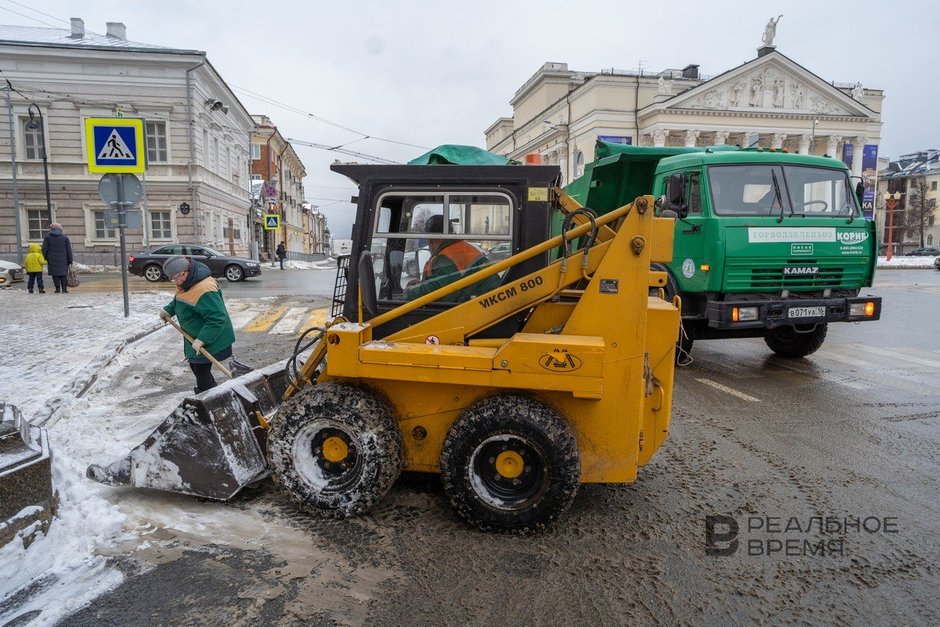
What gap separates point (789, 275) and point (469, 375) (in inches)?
210

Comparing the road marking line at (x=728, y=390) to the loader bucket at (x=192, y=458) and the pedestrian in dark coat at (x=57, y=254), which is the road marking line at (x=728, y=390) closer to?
the loader bucket at (x=192, y=458)

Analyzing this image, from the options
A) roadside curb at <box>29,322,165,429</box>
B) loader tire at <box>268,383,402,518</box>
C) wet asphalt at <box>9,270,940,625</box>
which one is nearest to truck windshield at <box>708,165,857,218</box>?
wet asphalt at <box>9,270,940,625</box>

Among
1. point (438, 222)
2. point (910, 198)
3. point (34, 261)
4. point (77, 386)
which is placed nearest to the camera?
point (438, 222)

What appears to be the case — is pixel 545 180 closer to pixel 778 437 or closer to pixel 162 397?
pixel 778 437

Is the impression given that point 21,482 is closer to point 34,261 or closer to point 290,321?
point 290,321

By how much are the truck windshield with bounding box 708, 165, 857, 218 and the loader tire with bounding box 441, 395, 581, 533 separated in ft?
16.2

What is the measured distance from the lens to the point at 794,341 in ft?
27.3

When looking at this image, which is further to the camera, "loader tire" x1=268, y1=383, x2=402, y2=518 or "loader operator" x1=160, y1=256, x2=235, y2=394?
"loader operator" x1=160, y1=256, x2=235, y2=394

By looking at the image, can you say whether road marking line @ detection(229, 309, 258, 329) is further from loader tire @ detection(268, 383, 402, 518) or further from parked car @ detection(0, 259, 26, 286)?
parked car @ detection(0, 259, 26, 286)

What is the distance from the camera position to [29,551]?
9.93ft

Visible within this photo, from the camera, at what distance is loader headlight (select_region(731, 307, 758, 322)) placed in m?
6.81

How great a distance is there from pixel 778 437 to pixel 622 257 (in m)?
2.88

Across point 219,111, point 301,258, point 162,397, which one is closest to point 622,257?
point 162,397

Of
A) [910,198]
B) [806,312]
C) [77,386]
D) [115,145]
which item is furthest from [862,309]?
[910,198]
